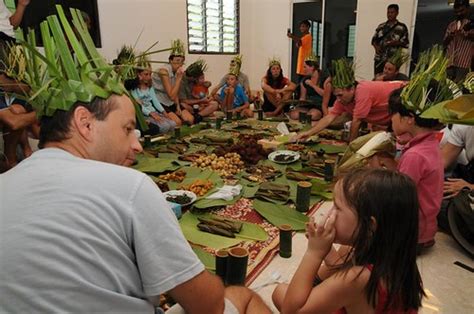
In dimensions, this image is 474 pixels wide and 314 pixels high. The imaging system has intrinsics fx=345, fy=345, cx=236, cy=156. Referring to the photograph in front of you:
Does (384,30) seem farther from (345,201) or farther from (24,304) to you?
(24,304)

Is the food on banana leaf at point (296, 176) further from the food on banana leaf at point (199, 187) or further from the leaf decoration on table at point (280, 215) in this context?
the food on banana leaf at point (199, 187)

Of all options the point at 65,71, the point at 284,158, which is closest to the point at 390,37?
the point at 284,158

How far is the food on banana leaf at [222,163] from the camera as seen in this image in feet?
9.61

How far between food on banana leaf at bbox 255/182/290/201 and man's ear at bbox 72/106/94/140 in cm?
173

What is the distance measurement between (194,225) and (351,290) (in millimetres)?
1231

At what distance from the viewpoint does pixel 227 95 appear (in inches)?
231

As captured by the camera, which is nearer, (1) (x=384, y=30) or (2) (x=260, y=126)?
(2) (x=260, y=126)

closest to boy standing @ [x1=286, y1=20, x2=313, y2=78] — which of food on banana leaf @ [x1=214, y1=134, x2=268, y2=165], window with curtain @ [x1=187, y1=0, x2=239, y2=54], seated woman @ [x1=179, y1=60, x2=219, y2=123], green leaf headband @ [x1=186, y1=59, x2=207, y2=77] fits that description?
window with curtain @ [x1=187, y1=0, x2=239, y2=54]

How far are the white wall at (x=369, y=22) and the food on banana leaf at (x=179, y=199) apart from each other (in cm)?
556

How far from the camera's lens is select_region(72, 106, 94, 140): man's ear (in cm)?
85

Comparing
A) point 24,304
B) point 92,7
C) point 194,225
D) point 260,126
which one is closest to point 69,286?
point 24,304

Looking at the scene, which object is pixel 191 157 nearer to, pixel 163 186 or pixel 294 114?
pixel 163 186

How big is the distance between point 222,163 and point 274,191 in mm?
671

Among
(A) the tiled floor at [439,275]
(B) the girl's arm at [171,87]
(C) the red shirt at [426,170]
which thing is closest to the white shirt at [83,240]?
(A) the tiled floor at [439,275]
